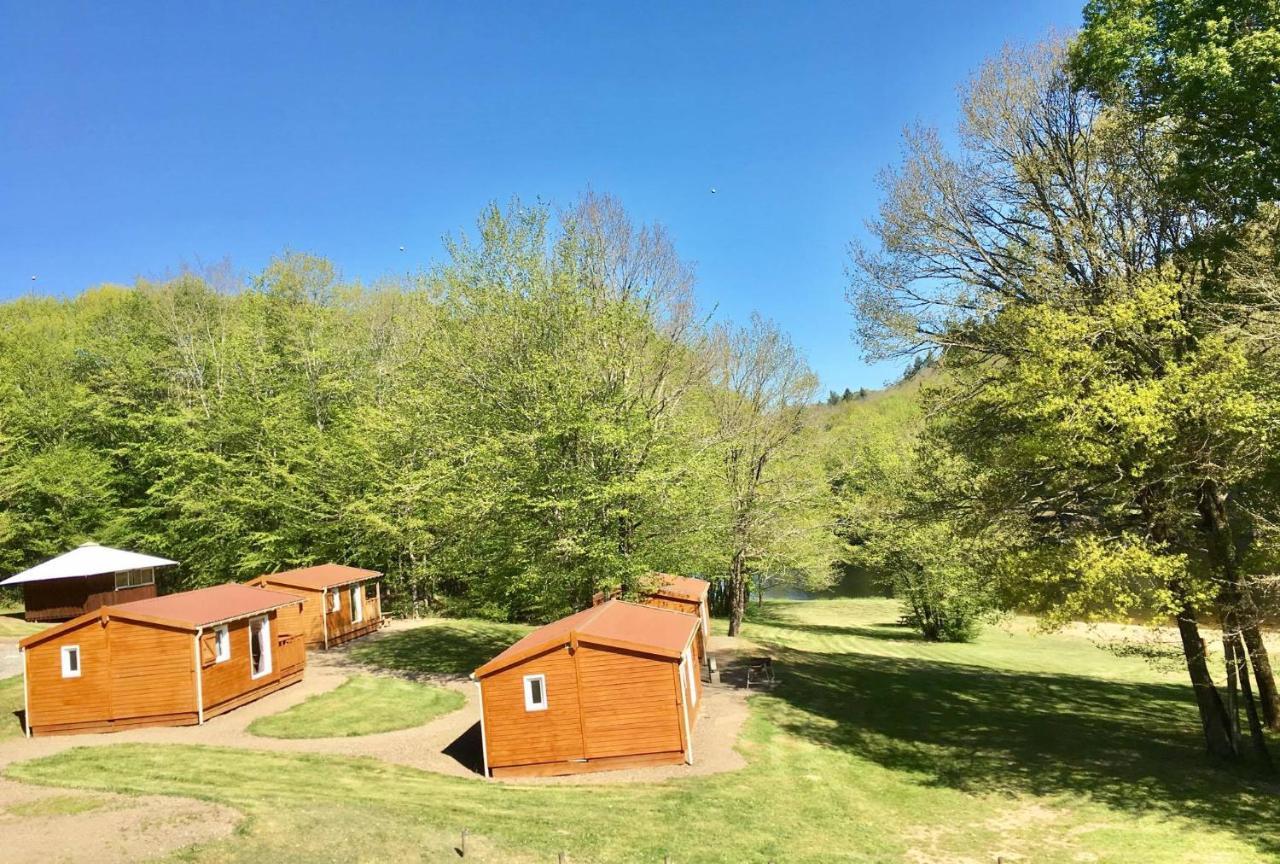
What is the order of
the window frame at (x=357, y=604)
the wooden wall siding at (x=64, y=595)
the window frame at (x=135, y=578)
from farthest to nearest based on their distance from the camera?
the window frame at (x=135, y=578), the wooden wall siding at (x=64, y=595), the window frame at (x=357, y=604)

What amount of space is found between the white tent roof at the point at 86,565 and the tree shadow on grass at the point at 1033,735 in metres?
26.7

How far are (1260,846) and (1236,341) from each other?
8.45 meters

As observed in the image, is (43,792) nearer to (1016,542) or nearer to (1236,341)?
(1016,542)

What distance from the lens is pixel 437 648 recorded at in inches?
1067

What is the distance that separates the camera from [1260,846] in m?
11.3

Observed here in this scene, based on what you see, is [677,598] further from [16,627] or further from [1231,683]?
[16,627]

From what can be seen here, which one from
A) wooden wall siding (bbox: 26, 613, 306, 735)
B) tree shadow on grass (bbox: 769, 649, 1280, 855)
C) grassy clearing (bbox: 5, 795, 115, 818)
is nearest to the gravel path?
wooden wall siding (bbox: 26, 613, 306, 735)

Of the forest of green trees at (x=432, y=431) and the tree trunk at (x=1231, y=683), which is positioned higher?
the forest of green trees at (x=432, y=431)

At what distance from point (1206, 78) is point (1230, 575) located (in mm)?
9429

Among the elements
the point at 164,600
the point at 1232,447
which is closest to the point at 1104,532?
the point at 1232,447

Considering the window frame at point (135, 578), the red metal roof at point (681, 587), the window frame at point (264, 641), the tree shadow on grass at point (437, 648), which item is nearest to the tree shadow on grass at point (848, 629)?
the red metal roof at point (681, 587)

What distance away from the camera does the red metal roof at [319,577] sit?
2652 cm

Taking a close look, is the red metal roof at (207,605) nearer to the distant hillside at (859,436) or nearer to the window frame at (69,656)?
the window frame at (69,656)

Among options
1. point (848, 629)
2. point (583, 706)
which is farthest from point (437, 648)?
point (848, 629)
